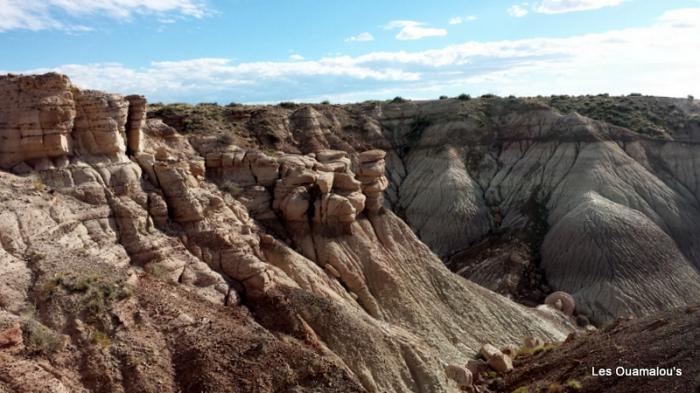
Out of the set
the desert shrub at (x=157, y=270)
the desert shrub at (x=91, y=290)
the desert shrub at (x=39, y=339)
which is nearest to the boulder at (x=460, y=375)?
the desert shrub at (x=157, y=270)

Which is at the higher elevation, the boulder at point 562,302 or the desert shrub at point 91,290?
the desert shrub at point 91,290

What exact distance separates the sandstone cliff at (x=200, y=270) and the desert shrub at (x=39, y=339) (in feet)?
0.14

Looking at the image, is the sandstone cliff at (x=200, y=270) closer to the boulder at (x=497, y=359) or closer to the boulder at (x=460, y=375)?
the boulder at (x=497, y=359)

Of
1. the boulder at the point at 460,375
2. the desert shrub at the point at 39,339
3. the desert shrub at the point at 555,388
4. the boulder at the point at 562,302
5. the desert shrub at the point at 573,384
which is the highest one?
the desert shrub at the point at 39,339

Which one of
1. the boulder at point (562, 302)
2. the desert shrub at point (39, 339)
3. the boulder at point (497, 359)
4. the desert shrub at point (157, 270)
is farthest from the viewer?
the boulder at point (562, 302)

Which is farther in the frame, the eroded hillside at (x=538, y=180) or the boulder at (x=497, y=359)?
the eroded hillside at (x=538, y=180)

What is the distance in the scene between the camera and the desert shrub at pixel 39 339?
13.7m

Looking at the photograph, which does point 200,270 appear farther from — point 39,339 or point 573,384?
point 573,384

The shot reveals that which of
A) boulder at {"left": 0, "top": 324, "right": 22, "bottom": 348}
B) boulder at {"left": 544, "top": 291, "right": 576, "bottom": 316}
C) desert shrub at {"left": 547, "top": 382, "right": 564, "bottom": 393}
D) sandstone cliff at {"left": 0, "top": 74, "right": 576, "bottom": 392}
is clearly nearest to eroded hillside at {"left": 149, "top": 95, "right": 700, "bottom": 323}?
boulder at {"left": 544, "top": 291, "right": 576, "bottom": 316}

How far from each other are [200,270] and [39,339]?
6441mm

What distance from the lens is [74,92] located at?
20.1 meters

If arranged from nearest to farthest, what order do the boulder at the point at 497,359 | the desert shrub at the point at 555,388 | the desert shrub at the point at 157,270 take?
the desert shrub at the point at 157,270 → the desert shrub at the point at 555,388 → the boulder at the point at 497,359

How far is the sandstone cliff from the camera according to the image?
49.3ft

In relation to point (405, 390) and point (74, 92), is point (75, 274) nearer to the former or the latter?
point (74, 92)
